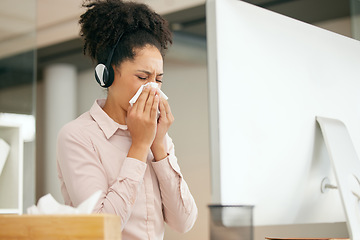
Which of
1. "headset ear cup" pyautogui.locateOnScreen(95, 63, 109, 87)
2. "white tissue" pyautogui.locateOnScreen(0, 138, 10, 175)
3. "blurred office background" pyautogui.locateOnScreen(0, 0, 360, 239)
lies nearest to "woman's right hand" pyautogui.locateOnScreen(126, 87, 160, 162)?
"headset ear cup" pyautogui.locateOnScreen(95, 63, 109, 87)

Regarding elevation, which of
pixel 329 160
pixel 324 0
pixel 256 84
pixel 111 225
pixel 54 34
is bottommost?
pixel 111 225

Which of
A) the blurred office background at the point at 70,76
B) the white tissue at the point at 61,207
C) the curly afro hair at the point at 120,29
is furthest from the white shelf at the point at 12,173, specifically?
the white tissue at the point at 61,207

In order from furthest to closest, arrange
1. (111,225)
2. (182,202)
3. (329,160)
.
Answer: (182,202) < (329,160) < (111,225)

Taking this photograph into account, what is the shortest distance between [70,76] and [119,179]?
4197 mm

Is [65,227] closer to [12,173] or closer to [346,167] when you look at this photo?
[346,167]

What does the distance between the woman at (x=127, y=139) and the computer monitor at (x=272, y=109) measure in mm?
264

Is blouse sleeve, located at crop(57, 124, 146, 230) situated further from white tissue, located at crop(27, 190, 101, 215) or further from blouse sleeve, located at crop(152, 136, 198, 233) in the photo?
white tissue, located at crop(27, 190, 101, 215)

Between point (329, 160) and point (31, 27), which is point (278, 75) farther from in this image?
point (31, 27)

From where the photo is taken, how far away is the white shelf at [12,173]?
2439 mm

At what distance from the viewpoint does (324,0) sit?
3107 millimetres

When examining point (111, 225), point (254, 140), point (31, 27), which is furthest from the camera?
point (31, 27)

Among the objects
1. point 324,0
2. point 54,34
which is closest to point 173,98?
point 54,34

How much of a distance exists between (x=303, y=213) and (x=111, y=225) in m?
0.49

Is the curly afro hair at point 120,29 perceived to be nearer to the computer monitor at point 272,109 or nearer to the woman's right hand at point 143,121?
the woman's right hand at point 143,121
